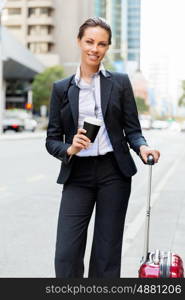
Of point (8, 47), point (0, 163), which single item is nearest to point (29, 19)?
point (8, 47)

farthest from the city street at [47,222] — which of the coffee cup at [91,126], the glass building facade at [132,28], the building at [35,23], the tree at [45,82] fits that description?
the glass building facade at [132,28]

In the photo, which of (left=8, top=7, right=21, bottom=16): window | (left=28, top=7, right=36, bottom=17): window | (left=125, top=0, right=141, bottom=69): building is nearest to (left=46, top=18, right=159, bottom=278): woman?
(left=28, top=7, right=36, bottom=17): window

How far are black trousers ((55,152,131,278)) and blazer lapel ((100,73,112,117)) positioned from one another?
255 mm

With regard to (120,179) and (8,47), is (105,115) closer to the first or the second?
(120,179)

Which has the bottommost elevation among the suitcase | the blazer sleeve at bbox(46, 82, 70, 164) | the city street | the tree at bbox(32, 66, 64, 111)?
the tree at bbox(32, 66, 64, 111)

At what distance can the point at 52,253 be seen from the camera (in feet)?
21.8

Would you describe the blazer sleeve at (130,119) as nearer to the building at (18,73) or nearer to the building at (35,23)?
the building at (18,73)

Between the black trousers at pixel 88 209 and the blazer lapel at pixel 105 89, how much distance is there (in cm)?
26

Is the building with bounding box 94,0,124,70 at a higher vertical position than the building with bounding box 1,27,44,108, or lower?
higher

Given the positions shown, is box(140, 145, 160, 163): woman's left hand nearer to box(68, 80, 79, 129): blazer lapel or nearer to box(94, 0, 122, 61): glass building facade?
box(68, 80, 79, 129): blazer lapel

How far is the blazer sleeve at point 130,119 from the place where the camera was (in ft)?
11.9

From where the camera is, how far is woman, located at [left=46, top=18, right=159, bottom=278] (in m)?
3.53

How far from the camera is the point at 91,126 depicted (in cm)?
328

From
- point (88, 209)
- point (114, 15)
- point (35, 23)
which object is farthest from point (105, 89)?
point (114, 15)
